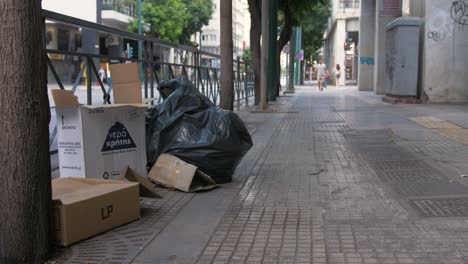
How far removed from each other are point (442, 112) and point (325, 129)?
4290mm

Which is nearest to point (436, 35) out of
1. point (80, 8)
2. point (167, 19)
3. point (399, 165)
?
point (399, 165)

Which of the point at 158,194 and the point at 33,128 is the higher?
the point at 33,128

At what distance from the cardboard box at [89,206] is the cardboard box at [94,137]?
38 cm

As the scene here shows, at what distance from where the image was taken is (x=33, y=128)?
3971 millimetres

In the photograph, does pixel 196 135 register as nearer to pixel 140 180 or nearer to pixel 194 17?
pixel 140 180

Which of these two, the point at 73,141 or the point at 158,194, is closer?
the point at 73,141

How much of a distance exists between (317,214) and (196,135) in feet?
5.93

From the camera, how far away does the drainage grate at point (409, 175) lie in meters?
6.81

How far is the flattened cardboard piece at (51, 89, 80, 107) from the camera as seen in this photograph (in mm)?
5320

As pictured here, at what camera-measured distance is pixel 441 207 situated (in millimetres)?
5465

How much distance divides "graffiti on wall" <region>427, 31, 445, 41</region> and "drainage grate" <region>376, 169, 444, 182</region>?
37.5ft

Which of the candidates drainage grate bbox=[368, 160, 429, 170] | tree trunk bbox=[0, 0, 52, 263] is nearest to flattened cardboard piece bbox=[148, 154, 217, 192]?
tree trunk bbox=[0, 0, 52, 263]

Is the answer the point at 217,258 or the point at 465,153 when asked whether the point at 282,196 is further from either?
the point at 465,153

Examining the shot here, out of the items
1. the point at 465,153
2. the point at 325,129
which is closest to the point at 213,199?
the point at 465,153
